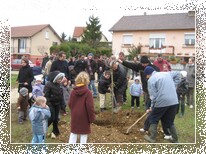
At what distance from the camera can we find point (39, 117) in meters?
4.53

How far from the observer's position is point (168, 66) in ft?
17.2

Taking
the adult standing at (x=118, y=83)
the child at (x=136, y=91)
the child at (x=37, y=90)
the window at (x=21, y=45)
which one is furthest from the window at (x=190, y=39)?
the child at (x=136, y=91)

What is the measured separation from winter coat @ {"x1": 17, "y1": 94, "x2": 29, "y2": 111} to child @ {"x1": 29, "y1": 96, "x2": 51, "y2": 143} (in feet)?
5.56

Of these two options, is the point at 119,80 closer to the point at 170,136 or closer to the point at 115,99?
the point at 115,99

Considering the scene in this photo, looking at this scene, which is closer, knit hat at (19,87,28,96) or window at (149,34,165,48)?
window at (149,34,165,48)

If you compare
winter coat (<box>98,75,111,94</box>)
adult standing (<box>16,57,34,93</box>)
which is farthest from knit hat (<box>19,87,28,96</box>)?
winter coat (<box>98,75,111,94</box>)

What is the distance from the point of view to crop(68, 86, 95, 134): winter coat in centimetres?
443

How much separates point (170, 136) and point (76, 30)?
2.38 meters

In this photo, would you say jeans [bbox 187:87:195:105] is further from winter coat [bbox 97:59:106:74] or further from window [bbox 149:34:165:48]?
window [bbox 149:34:165:48]

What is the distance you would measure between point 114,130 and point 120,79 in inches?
70.0

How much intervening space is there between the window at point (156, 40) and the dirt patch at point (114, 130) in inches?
63.1

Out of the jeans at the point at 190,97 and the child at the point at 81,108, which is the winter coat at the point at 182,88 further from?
the child at the point at 81,108

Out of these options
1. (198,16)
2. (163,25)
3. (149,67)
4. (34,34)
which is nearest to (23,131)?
(34,34)

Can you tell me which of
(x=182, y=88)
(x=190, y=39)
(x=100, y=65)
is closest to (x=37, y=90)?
(x=100, y=65)
